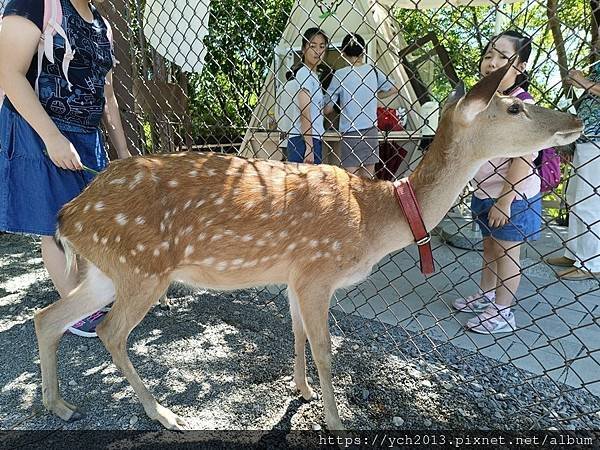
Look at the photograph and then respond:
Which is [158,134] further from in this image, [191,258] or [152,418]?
[152,418]

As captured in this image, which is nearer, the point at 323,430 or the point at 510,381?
the point at 323,430

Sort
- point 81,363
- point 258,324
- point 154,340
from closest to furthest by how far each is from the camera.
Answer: point 81,363, point 154,340, point 258,324

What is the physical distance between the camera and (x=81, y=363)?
109 inches

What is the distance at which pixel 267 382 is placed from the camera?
262 cm

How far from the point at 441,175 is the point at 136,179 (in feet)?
4.66

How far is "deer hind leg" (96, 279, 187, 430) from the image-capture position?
217cm

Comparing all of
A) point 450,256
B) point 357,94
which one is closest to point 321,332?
point 357,94

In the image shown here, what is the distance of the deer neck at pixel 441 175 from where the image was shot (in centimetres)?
221

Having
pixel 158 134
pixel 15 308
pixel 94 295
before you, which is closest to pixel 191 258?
pixel 94 295

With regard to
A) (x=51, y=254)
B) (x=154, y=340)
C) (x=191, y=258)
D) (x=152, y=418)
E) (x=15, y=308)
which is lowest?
(x=15, y=308)

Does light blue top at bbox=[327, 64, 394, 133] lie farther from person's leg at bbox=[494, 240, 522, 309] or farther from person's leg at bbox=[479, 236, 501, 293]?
person's leg at bbox=[494, 240, 522, 309]

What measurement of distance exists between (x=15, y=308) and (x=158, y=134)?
1.94 m

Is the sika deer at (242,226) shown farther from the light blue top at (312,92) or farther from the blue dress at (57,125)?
the light blue top at (312,92)

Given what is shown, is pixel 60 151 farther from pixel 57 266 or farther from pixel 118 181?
pixel 57 266
